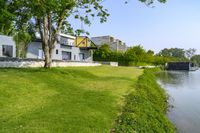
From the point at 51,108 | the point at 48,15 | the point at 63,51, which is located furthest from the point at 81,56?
the point at 51,108

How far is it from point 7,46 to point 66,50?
19058 mm

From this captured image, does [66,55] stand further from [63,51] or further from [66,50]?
[63,51]

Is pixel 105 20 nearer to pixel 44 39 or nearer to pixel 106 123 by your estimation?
pixel 44 39

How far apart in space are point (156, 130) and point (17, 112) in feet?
16.5

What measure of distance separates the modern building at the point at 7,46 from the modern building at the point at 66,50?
210 inches

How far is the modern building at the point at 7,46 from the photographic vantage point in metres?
38.9

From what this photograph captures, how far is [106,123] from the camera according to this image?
1067 cm

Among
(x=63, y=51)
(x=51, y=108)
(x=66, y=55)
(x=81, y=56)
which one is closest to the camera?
(x=51, y=108)

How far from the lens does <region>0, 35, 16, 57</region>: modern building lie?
38.9 meters

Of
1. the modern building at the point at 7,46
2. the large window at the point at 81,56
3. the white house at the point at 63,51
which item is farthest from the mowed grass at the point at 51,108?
the large window at the point at 81,56


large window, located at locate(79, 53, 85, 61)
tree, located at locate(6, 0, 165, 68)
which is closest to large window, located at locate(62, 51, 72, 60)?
large window, located at locate(79, 53, 85, 61)

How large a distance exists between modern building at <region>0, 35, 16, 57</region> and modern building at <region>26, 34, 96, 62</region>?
5331 millimetres

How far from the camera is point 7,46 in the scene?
40.3 meters

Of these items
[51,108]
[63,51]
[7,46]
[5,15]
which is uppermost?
[5,15]
